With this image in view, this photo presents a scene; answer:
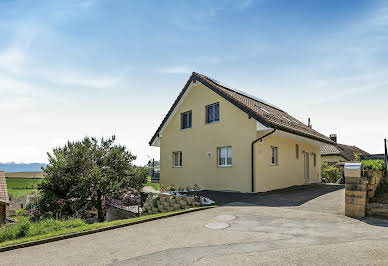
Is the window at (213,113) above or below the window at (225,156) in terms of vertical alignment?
above

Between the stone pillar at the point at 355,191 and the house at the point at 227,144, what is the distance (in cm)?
508

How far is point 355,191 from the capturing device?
7480mm

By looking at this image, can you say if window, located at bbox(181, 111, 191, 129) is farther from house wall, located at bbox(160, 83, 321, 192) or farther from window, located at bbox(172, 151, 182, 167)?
window, located at bbox(172, 151, 182, 167)

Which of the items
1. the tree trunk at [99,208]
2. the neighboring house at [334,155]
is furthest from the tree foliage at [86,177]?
the neighboring house at [334,155]

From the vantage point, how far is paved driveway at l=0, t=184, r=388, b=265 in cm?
455

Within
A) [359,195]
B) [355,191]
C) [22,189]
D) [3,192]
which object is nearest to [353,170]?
[355,191]

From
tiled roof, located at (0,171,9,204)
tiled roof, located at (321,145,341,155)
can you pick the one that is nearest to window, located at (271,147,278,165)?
tiled roof, located at (0,171,9,204)

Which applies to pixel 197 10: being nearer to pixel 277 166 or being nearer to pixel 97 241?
pixel 97 241

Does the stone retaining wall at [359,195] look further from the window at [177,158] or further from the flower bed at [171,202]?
the window at [177,158]

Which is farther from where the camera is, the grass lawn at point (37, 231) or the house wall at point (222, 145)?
the house wall at point (222, 145)

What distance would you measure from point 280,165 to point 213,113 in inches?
195

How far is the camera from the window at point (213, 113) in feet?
51.3

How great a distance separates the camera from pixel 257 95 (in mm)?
20609

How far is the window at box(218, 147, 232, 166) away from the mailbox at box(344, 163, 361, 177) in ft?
24.1
